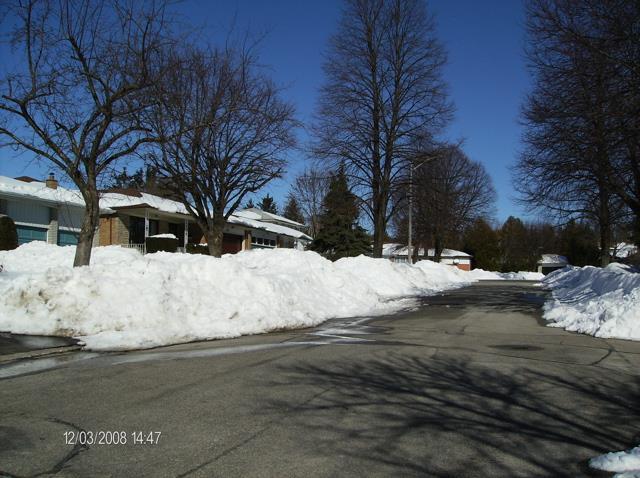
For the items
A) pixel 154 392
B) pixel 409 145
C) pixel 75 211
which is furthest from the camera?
pixel 75 211

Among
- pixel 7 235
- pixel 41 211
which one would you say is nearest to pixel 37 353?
pixel 7 235

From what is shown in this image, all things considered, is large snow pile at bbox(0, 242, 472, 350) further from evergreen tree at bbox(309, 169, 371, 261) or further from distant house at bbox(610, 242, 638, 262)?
distant house at bbox(610, 242, 638, 262)

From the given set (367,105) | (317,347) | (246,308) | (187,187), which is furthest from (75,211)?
(317,347)

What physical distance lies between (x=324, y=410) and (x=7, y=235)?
2444cm

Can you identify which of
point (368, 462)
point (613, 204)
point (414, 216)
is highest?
point (414, 216)

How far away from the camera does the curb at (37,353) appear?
8234mm

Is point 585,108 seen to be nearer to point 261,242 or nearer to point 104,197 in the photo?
point 104,197

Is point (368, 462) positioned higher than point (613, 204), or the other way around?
point (613, 204)

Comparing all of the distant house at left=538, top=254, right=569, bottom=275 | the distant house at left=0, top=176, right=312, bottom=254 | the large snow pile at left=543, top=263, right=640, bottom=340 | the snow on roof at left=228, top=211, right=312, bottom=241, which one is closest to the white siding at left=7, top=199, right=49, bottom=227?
the distant house at left=0, top=176, right=312, bottom=254

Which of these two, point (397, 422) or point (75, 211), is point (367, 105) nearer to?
point (75, 211)

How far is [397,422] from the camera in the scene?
5262mm

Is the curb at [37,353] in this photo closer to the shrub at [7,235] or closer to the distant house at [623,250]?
the shrub at [7,235]

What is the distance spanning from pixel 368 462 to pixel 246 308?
813cm

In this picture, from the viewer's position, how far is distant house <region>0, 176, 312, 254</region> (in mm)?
29312
